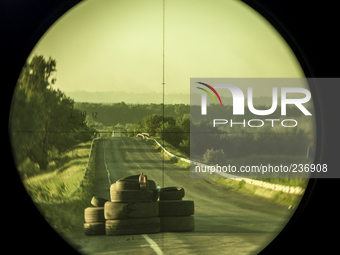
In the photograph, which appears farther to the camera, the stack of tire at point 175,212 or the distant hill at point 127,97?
the stack of tire at point 175,212

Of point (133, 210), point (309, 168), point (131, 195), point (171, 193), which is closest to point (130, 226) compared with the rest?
point (133, 210)

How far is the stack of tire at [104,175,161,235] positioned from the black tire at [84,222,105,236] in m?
0.04

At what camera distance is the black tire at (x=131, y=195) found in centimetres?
344

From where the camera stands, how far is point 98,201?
11.2 ft

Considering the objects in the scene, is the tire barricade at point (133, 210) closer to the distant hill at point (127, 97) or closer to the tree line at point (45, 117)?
the tree line at point (45, 117)

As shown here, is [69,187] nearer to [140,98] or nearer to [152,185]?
[152,185]

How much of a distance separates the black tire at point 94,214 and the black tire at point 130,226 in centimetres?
9

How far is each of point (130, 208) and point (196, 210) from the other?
68 centimetres

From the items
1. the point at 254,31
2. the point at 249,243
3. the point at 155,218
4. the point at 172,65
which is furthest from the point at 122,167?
the point at 254,31

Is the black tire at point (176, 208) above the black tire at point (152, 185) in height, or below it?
below

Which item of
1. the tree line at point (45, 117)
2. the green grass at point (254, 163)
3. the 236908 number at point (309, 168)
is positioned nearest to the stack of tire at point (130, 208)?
the green grass at point (254, 163)

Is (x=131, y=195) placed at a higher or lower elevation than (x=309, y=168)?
lower

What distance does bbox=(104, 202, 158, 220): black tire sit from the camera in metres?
3.45

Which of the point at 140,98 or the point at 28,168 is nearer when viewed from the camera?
the point at 140,98
